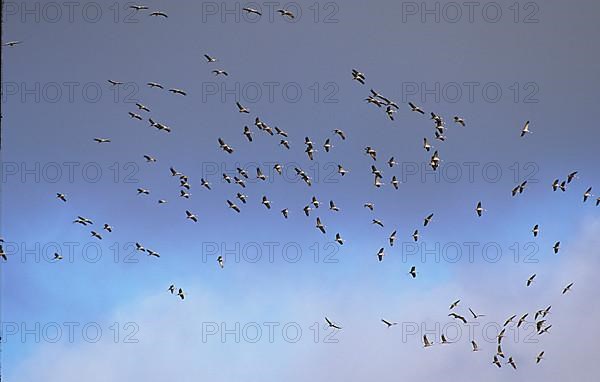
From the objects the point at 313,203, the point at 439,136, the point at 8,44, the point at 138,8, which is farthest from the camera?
the point at 313,203

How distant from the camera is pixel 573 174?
72.4 meters

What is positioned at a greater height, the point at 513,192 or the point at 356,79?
the point at 356,79

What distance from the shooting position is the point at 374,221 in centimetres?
7538

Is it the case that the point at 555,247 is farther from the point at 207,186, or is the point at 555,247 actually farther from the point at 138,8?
the point at 138,8

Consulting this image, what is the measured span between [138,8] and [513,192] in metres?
25.8

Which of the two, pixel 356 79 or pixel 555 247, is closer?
pixel 356 79

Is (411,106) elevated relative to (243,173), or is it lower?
elevated

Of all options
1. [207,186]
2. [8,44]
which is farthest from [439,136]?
[8,44]

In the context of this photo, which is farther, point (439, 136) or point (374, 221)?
point (374, 221)

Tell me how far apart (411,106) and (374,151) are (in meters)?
3.92

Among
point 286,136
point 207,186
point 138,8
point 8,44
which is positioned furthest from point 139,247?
point 8,44

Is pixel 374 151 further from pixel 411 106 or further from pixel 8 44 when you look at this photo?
pixel 8 44

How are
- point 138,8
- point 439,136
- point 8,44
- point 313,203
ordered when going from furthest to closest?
point 313,203, point 439,136, point 138,8, point 8,44

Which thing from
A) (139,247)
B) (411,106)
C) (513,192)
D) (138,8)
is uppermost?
(138,8)
